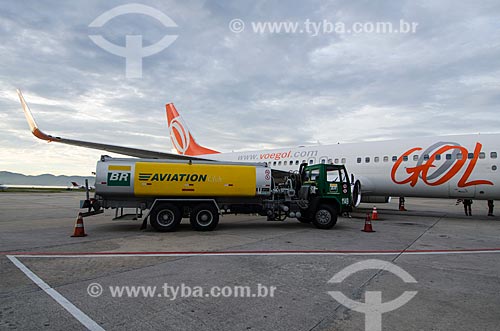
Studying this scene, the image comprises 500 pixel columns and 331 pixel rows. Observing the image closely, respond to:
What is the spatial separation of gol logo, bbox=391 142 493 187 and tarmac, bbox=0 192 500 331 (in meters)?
5.93

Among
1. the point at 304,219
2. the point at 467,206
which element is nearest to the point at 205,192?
the point at 304,219

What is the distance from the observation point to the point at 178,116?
28.8 metres

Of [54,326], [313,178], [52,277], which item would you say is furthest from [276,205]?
[54,326]

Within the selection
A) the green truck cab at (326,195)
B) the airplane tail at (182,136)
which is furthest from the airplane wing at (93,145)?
the airplane tail at (182,136)

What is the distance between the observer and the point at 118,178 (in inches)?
408

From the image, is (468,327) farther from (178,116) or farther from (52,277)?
(178,116)

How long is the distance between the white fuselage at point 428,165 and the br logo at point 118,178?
1199cm

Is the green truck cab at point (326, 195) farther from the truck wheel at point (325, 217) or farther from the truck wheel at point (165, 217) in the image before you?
the truck wheel at point (165, 217)

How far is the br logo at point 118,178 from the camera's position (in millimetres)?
10313

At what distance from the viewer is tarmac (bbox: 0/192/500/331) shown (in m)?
3.83

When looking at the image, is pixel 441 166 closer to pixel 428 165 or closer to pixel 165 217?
pixel 428 165

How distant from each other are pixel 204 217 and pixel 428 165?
11.1m

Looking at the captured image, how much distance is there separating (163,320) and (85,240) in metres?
6.25

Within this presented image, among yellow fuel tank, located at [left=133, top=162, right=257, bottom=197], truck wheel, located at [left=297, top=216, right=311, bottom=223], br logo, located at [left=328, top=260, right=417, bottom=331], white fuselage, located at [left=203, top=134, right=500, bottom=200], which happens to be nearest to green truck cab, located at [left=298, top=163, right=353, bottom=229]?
truck wheel, located at [left=297, top=216, right=311, bottom=223]
